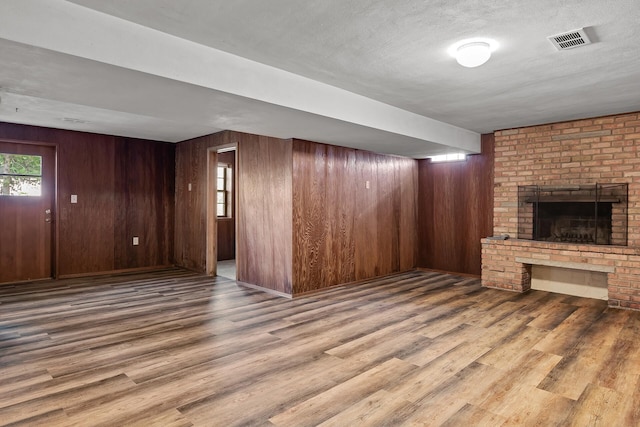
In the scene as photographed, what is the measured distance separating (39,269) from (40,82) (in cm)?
431

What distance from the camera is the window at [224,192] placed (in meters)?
8.05

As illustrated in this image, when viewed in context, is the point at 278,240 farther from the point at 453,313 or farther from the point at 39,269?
the point at 39,269

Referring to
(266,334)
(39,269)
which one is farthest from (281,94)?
(39,269)

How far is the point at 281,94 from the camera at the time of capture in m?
3.14

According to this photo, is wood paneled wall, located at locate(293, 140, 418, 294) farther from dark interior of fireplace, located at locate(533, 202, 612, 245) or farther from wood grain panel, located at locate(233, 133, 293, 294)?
dark interior of fireplace, located at locate(533, 202, 612, 245)

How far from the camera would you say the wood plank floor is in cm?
218

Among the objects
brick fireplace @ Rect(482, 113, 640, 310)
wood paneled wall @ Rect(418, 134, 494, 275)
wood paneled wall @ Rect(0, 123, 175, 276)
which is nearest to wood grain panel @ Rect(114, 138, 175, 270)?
wood paneled wall @ Rect(0, 123, 175, 276)

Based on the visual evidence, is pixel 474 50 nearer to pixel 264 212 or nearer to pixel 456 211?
pixel 264 212

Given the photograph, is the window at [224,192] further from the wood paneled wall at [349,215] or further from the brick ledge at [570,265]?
the brick ledge at [570,265]

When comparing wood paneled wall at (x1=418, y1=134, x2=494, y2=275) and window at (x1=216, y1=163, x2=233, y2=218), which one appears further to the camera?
window at (x1=216, y1=163, x2=233, y2=218)

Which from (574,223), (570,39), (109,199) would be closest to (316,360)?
(570,39)

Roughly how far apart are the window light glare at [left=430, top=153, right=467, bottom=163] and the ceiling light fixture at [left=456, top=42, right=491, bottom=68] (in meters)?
3.62

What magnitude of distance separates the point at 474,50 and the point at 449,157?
3.86 m

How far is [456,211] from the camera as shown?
6227 mm
